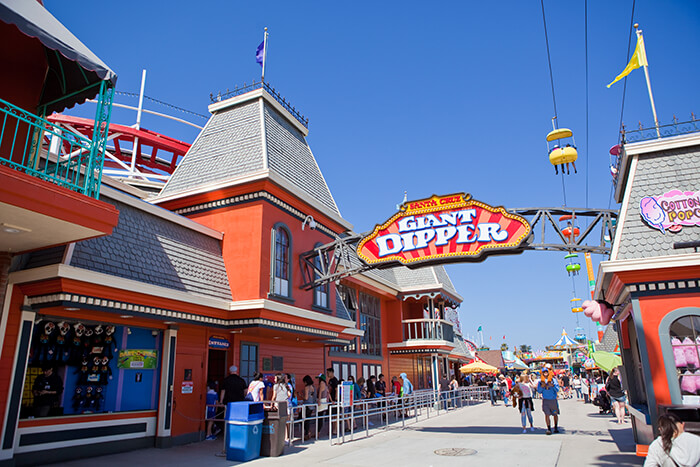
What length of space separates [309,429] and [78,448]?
5706 mm

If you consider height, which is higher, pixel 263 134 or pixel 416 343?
pixel 263 134

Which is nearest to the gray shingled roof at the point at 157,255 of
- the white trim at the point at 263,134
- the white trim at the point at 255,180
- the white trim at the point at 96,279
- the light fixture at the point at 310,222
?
the white trim at the point at 96,279

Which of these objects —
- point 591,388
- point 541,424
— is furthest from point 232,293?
point 591,388

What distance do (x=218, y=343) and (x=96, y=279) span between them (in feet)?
16.1

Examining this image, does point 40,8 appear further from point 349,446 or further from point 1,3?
point 349,446

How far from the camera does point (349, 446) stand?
11961mm

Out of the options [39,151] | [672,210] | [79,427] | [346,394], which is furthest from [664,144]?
[79,427]

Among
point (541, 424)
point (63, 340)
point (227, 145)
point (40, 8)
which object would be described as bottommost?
point (541, 424)

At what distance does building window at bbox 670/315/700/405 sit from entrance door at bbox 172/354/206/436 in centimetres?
1074

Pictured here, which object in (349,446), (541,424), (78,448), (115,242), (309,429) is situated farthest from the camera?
(541,424)

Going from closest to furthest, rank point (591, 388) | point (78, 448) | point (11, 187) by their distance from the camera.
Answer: point (11, 187)
point (78, 448)
point (591, 388)

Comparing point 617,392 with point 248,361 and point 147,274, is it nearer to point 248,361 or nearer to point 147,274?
point 248,361

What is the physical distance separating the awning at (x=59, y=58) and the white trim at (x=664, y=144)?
35.5 feet

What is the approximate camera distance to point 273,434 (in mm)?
10680
